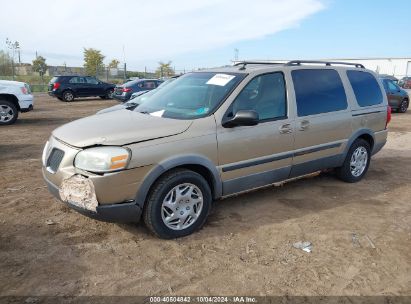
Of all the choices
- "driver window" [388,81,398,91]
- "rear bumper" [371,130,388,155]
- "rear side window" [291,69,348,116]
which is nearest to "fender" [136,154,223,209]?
"rear side window" [291,69,348,116]

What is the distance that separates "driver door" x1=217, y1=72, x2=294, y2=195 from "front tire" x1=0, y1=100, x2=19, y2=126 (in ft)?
30.4

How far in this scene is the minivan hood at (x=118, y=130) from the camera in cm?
336

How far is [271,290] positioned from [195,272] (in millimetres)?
656

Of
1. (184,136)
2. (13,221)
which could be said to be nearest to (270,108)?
(184,136)

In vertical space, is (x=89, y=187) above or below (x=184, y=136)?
below

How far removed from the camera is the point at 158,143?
135 inches

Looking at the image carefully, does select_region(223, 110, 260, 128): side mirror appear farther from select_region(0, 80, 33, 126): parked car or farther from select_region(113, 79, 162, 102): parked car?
select_region(113, 79, 162, 102): parked car

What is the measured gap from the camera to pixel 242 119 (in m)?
3.70

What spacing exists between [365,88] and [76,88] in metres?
19.5

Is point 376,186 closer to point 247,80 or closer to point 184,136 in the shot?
→ point 247,80

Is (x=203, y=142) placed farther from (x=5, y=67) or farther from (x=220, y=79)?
(x=5, y=67)

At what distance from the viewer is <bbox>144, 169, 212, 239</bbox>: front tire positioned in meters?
3.48

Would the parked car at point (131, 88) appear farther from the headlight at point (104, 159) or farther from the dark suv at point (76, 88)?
the headlight at point (104, 159)

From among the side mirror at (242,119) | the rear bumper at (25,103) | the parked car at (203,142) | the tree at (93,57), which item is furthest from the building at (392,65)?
the side mirror at (242,119)
